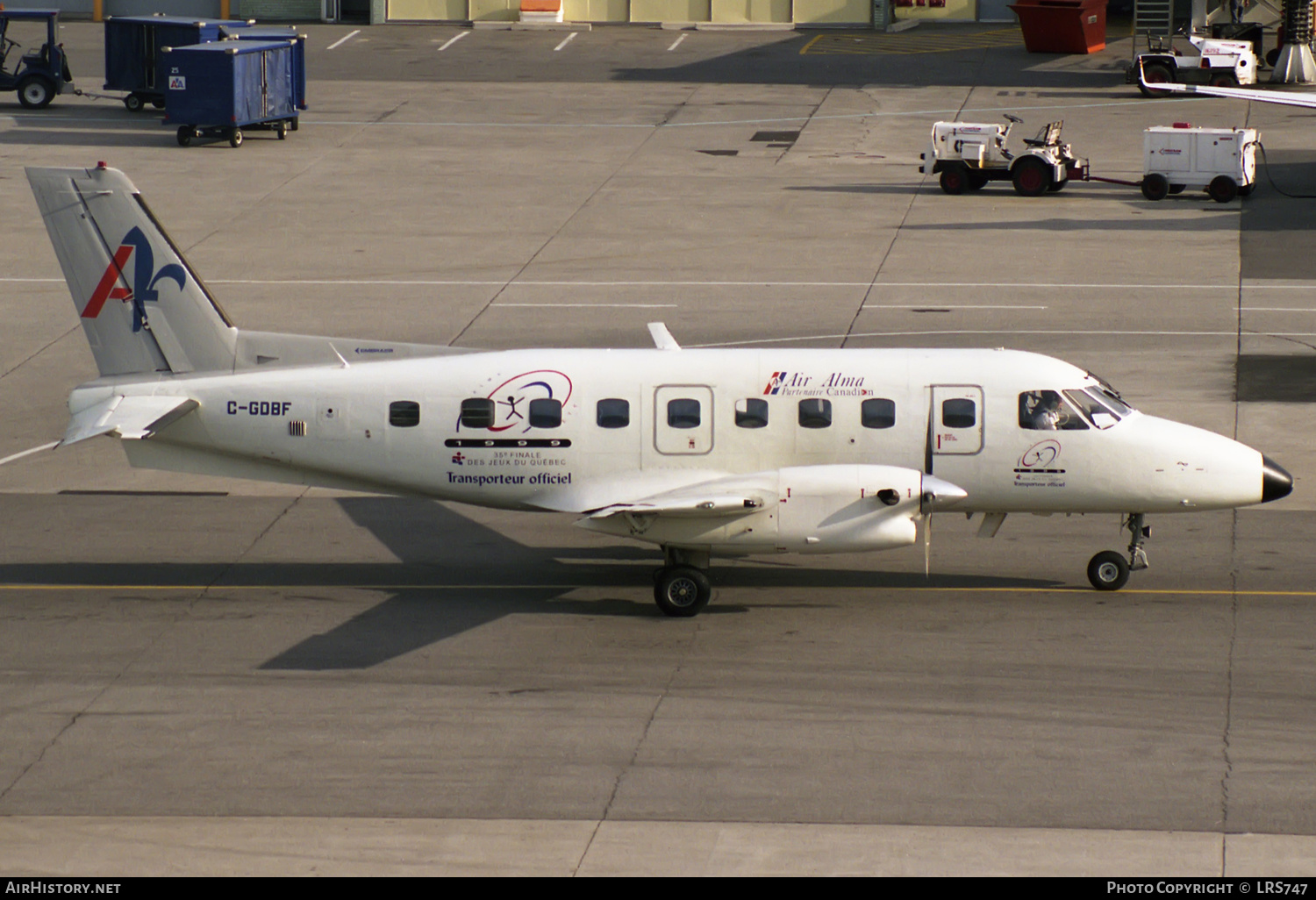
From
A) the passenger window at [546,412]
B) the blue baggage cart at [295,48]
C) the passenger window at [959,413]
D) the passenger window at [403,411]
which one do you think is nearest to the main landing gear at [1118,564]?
the passenger window at [959,413]

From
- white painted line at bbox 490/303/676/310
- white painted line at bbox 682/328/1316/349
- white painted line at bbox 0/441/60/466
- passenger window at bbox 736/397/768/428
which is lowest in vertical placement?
white painted line at bbox 0/441/60/466

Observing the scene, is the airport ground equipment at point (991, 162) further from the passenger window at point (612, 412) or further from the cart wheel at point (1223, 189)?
the passenger window at point (612, 412)

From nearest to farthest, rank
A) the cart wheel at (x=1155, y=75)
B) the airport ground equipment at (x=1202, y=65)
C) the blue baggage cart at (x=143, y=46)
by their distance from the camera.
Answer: the blue baggage cart at (x=143, y=46), the airport ground equipment at (x=1202, y=65), the cart wheel at (x=1155, y=75)

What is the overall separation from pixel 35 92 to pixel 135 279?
144 feet

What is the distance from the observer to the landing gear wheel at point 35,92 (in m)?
61.7

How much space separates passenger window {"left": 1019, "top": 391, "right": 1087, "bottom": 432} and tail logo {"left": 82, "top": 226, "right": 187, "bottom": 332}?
10779mm

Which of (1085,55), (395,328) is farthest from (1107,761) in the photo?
(1085,55)

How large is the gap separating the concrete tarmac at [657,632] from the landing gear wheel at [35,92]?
798 inches

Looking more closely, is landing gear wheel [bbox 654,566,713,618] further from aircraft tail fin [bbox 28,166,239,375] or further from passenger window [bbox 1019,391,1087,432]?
aircraft tail fin [bbox 28,166,239,375]

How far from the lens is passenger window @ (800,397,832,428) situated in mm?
21203

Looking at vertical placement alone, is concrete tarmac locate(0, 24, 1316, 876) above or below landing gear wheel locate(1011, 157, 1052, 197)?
below

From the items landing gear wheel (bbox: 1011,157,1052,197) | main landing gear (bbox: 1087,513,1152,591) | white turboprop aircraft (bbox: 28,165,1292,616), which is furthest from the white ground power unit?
main landing gear (bbox: 1087,513,1152,591)

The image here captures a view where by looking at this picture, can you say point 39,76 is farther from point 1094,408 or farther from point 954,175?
point 1094,408

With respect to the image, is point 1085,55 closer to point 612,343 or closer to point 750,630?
point 612,343
